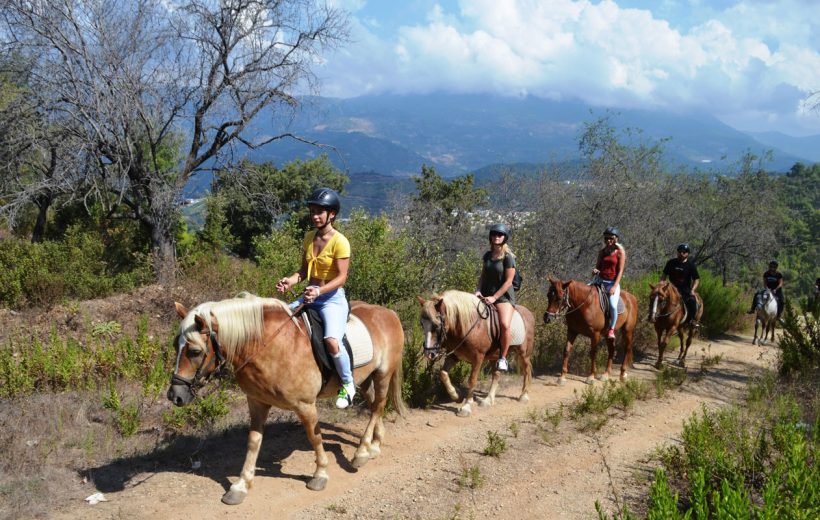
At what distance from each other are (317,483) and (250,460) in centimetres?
69

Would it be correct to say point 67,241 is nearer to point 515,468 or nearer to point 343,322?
point 343,322

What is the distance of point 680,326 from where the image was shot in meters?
10.9

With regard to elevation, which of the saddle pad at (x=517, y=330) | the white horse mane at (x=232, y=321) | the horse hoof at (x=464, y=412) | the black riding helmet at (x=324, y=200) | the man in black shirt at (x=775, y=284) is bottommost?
the horse hoof at (x=464, y=412)

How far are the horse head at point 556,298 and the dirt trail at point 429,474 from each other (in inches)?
61.4

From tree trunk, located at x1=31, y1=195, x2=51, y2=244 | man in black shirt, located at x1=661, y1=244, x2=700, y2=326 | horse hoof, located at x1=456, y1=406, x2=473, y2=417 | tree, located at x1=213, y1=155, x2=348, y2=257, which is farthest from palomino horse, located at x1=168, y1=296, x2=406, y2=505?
tree trunk, located at x1=31, y1=195, x2=51, y2=244

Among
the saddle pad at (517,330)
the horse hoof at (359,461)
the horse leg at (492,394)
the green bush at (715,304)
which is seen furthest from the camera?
the green bush at (715,304)

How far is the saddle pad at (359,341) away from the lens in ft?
17.3

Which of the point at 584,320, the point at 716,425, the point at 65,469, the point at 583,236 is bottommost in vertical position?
the point at 65,469

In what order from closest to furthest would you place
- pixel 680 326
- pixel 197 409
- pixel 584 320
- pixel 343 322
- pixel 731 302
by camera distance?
pixel 343 322, pixel 197 409, pixel 584 320, pixel 680 326, pixel 731 302

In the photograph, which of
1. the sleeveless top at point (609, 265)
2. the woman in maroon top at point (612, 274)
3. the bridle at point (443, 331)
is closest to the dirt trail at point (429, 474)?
the bridle at point (443, 331)

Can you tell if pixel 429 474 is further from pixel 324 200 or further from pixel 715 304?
pixel 715 304

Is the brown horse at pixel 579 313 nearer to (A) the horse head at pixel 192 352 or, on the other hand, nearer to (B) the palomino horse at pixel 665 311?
(B) the palomino horse at pixel 665 311

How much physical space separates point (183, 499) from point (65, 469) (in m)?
1.28

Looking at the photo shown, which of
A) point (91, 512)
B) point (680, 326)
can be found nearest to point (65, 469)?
point (91, 512)
